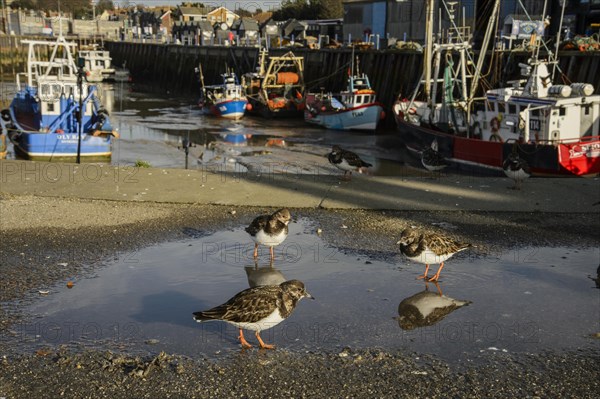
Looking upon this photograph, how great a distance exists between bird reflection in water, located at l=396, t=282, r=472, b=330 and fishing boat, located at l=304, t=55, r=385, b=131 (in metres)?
30.1

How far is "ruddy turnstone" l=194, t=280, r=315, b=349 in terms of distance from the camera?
596 centimetres

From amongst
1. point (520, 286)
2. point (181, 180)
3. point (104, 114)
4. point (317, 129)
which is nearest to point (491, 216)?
point (520, 286)

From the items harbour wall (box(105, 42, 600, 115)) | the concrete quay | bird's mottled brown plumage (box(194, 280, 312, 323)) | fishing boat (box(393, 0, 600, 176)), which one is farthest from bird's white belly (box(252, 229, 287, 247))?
harbour wall (box(105, 42, 600, 115))

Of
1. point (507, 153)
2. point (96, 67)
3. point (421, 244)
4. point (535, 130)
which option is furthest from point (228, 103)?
point (96, 67)

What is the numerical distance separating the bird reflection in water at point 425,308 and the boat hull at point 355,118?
30012mm

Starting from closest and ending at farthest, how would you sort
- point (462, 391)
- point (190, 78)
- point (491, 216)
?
point (462, 391), point (491, 216), point (190, 78)

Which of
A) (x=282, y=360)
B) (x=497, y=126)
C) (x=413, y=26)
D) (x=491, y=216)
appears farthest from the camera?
(x=413, y=26)

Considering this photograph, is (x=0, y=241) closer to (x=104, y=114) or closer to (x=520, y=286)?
(x=520, y=286)

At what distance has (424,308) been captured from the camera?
7270 millimetres

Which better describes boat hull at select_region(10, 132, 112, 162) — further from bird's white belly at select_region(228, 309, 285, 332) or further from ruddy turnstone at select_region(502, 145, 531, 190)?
bird's white belly at select_region(228, 309, 285, 332)

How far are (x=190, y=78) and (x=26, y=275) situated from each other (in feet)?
216

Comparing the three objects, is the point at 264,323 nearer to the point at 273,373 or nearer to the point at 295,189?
the point at 273,373

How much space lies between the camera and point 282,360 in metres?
5.95

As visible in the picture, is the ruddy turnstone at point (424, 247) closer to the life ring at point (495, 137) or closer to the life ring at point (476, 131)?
the life ring at point (495, 137)
